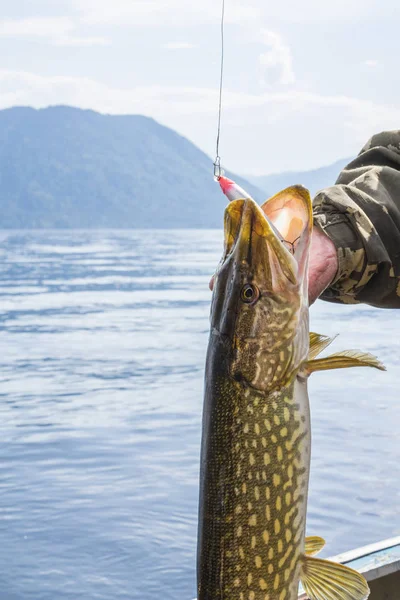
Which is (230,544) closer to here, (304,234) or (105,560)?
(304,234)

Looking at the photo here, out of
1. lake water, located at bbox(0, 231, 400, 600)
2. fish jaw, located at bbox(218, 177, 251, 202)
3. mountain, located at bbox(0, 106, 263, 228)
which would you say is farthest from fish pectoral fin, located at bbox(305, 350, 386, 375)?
mountain, located at bbox(0, 106, 263, 228)

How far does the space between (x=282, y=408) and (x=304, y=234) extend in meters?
0.36

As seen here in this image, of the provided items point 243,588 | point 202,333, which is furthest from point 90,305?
point 243,588

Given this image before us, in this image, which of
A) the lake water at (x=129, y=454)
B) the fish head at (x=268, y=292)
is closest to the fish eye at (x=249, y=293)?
the fish head at (x=268, y=292)

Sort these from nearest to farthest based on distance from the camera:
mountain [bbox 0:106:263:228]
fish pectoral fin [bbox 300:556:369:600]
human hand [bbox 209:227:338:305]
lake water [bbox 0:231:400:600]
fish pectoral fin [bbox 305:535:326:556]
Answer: fish pectoral fin [bbox 300:556:369:600] → fish pectoral fin [bbox 305:535:326:556] → human hand [bbox 209:227:338:305] → lake water [bbox 0:231:400:600] → mountain [bbox 0:106:263:228]

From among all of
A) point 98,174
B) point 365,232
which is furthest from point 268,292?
point 98,174

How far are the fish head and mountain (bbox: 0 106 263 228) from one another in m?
122

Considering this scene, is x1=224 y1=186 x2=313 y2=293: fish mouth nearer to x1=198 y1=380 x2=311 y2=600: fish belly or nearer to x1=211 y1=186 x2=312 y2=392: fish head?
x1=211 y1=186 x2=312 y2=392: fish head

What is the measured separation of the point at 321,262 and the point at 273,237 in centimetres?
44

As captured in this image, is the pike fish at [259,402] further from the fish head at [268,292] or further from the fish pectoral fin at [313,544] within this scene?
the fish pectoral fin at [313,544]

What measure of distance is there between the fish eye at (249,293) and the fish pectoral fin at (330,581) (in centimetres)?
57

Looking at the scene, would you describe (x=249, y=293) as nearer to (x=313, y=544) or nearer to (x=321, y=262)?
(x=321, y=262)

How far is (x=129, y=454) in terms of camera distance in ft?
38.3

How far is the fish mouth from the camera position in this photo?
1.71m
